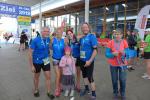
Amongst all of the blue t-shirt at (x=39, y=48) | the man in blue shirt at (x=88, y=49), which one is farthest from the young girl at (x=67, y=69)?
the blue t-shirt at (x=39, y=48)

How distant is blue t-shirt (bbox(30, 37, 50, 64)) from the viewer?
12.9 feet

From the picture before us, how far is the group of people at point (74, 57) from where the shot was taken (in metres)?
3.80

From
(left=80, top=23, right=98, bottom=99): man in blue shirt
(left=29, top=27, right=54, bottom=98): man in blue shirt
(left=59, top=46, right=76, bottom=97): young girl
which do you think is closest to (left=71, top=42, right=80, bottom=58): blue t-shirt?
(left=59, top=46, right=76, bottom=97): young girl

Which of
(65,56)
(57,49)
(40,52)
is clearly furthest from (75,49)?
(40,52)

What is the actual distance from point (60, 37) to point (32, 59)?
27.2 inches

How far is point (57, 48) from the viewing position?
4.04 m

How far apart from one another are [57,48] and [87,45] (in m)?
0.62

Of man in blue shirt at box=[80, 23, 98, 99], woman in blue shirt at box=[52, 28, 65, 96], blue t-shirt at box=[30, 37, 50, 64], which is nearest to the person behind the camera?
man in blue shirt at box=[80, 23, 98, 99]

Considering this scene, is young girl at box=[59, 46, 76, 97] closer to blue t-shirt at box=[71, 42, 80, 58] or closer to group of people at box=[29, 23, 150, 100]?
group of people at box=[29, 23, 150, 100]

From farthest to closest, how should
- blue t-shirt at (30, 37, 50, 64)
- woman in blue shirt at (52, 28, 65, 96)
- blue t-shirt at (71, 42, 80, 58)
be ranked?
blue t-shirt at (71, 42, 80, 58) → woman in blue shirt at (52, 28, 65, 96) → blue t-shirt at (30, 37, 50, 64)

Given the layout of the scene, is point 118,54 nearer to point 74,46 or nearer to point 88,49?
point 88,49

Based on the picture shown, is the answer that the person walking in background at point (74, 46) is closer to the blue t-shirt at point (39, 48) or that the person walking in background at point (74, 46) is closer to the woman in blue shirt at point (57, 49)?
the woman in blue shirt at point (57, 49)

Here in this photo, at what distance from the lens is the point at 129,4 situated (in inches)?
583

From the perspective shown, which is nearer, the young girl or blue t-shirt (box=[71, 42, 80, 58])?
the young girl
